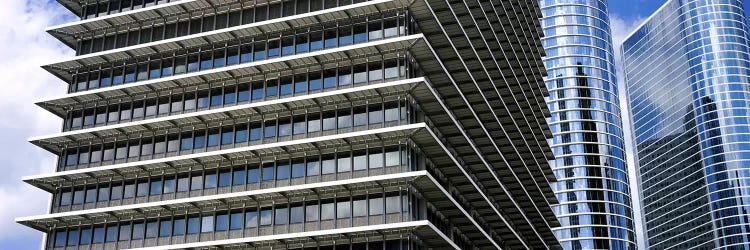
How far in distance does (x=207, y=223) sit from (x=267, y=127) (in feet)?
32.8

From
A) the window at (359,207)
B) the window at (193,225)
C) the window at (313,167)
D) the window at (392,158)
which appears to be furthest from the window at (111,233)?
the window at (392,158)

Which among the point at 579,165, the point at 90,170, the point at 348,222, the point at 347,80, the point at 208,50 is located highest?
the point at 579,165

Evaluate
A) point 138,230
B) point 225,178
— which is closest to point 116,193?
point 138,230

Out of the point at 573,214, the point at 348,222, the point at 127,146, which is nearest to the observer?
the point at 348,222

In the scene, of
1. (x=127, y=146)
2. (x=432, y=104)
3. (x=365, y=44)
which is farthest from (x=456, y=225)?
(x=127, y=146)

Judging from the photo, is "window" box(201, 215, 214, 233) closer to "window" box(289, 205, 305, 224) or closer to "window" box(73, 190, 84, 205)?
"window" box(289, 205, 305, 224)

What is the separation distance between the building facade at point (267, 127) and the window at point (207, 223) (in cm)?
45

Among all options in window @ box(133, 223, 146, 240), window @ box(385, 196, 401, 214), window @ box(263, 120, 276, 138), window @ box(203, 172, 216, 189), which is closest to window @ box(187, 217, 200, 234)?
window @ box(203, 172, 216, 189)

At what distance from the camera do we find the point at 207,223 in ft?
270

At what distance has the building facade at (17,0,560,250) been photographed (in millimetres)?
77875

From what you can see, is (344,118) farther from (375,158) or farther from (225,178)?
(225,178)

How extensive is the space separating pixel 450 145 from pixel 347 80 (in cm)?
1529

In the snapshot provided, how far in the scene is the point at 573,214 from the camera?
193m

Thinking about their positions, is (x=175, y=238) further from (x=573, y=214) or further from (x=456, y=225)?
(x=573, y=214)
